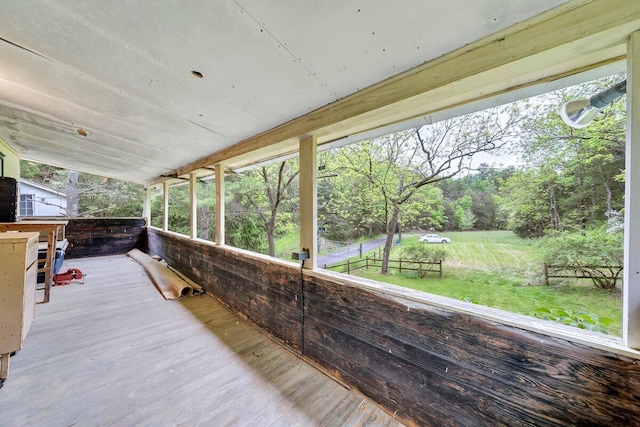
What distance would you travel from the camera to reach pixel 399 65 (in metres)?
1.19

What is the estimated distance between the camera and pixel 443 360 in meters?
1.21

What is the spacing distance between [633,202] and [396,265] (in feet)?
9.54

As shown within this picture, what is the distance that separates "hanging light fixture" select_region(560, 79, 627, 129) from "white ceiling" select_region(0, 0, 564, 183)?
43 centimetres

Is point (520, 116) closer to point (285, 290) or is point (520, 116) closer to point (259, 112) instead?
point (259, 112)

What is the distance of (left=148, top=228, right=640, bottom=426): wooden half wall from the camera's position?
86cm

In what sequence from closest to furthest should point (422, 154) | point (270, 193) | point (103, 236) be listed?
1. point (422, 154)
2. point (103, 236)
3. point (270, 193)

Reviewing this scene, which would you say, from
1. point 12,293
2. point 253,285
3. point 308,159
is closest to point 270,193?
point 253,285

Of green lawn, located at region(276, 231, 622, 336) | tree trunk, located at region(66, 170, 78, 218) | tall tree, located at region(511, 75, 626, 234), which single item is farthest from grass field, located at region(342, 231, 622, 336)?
tree trunk, located at region(66, 170, 78, 218)

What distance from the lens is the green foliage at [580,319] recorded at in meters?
1.11

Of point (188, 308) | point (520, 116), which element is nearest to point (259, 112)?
point (520, 116)

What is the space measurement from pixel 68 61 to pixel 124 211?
12.0 m

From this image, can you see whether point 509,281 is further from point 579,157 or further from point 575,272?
point 579,157

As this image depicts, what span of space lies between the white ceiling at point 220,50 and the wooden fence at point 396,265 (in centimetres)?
240

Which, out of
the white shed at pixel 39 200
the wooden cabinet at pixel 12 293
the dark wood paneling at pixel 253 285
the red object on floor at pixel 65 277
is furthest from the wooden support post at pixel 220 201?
the white shed at pixel 39 200
